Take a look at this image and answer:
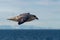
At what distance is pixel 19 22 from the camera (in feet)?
21.8

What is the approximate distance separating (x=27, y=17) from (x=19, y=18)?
0.76 feet

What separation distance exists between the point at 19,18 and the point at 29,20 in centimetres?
36

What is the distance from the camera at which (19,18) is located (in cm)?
664

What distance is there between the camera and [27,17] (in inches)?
266

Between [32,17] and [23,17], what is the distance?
37cm

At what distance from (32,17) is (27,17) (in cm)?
21

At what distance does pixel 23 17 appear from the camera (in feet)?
21.8

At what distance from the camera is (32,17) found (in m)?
6.93

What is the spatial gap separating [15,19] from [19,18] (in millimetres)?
209

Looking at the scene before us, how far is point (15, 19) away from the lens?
6820 mm

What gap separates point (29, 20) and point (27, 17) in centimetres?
16

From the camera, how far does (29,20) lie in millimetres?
6898

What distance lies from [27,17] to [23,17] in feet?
0.51
